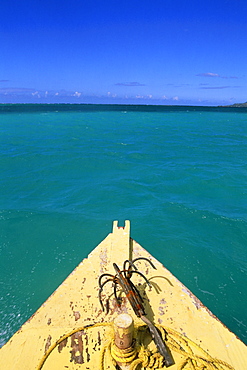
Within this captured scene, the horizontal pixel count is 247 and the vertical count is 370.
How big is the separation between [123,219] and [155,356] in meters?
8.82

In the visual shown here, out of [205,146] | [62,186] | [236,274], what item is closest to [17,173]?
[62,186]

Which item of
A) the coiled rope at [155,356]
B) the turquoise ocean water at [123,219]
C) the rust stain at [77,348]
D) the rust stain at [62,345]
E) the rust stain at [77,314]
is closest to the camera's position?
the coiled rope at [155,356]

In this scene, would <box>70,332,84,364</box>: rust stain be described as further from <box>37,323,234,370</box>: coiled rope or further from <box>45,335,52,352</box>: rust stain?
<box>45,335,52,352</box>: rust stain

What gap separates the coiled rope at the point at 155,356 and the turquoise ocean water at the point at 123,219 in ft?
12.3

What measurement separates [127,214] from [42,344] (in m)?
9.22

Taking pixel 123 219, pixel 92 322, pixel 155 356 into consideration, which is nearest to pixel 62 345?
pixel 92 322

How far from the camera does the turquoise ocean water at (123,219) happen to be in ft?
27.7

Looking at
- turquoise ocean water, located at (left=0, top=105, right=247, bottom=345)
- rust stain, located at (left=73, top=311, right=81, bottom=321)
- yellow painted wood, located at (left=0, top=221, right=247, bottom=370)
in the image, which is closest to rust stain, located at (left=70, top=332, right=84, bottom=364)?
yellow painted wood, located at (left=0, top=221, right=247, bottom=370)

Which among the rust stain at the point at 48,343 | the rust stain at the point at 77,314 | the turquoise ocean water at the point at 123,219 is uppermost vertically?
the rust stain at the point at 77,314

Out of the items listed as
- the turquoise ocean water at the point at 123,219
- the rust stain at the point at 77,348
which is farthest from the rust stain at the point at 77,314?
the turquoise ocean water at the point at 123,219

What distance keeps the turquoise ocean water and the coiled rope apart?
12.3ft

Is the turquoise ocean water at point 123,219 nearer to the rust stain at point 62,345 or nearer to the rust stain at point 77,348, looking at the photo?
the rust stain at point 62,345

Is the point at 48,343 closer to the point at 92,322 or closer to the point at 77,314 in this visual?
the point at 77,314

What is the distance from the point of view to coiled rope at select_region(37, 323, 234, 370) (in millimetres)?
3816
